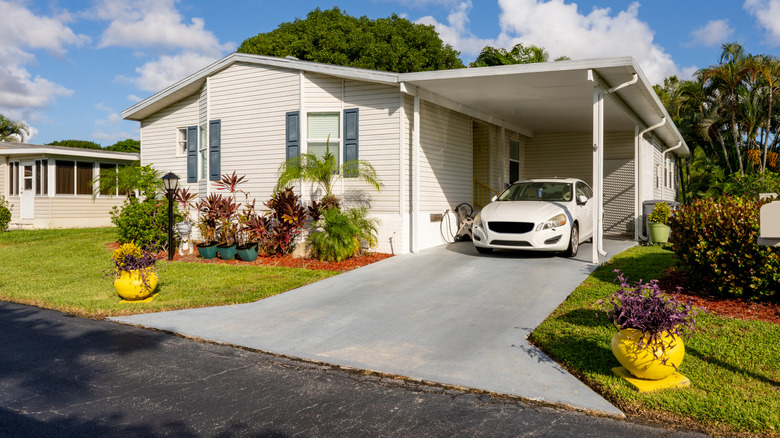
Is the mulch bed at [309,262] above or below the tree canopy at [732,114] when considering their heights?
below

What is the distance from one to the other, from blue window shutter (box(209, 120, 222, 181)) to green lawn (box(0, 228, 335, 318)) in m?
2.84

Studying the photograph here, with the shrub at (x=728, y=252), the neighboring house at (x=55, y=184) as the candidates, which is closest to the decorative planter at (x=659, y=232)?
the shrub at (x=728, y=252)

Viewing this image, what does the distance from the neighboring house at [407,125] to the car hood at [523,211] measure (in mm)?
829

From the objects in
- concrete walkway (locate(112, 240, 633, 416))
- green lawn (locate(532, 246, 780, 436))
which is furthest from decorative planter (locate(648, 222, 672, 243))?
green lawn (locate(532, 246, 780, 436))

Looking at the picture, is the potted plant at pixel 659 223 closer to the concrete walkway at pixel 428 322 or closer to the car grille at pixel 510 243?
the concrete walkway at pixel 428 322

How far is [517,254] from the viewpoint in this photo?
10789mm

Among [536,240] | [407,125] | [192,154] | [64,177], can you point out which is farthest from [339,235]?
[64,177]

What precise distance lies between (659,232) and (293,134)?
8667mm

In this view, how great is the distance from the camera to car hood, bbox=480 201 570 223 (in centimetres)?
984

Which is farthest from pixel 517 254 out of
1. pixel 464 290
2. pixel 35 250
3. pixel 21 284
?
pixel 35 250

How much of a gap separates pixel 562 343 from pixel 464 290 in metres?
2.65

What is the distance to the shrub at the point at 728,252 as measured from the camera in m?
6.58

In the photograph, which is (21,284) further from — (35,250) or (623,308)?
(623,308)

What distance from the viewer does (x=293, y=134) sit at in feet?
40.1
